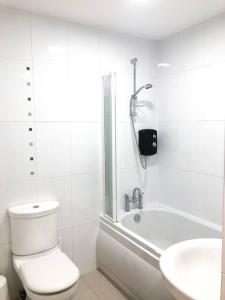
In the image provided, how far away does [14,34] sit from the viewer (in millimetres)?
2074

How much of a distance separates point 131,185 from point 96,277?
98 cm

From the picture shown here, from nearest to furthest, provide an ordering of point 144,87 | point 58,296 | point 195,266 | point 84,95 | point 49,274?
point 195,266 < point 58,296 < point 49,274 < point 84,95 < point 144,87

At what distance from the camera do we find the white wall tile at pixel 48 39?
7.09ft

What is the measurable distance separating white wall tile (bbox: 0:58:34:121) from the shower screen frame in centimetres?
67

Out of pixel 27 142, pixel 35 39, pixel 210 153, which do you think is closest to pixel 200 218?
pixel 210 153

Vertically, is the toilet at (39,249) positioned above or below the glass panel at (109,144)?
below

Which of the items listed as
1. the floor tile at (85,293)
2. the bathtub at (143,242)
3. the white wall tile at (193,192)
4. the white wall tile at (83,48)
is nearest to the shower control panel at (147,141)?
the white wall tile at (193,192)

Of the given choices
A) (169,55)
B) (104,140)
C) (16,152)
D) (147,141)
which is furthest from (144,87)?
(16,152)

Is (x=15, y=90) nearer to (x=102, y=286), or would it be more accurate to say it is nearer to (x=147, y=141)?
(x=147, y=141)

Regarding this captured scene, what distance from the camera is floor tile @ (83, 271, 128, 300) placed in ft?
7.30

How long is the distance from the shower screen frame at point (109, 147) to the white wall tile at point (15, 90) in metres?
0.67

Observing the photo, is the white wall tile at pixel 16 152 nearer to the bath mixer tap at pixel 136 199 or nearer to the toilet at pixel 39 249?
the toilet at pixel 39 249

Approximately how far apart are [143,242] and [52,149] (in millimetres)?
1105

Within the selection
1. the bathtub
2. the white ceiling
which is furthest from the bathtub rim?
the white ceiling
